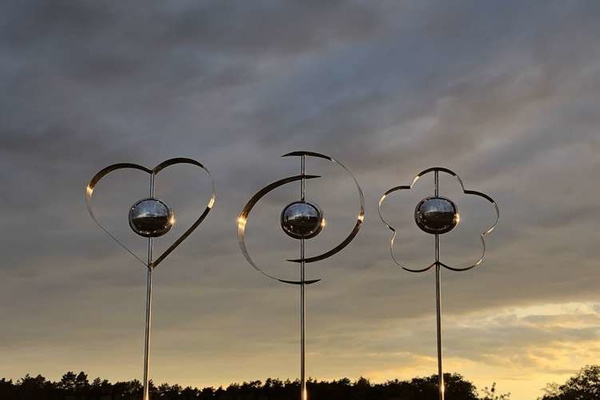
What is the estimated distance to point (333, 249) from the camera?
11352 millimetres

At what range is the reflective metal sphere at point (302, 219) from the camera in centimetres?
1066

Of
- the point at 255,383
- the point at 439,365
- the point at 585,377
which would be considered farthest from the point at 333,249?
the point at 585,377

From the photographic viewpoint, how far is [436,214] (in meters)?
11.3

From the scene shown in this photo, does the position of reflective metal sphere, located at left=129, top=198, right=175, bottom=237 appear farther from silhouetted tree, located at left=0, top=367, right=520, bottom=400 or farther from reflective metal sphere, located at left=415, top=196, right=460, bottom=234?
silhouetted tree, located at left=0, top=367, right=520, bottom=400

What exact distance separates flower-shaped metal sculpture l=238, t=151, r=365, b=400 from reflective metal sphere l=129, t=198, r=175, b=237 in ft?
2.77

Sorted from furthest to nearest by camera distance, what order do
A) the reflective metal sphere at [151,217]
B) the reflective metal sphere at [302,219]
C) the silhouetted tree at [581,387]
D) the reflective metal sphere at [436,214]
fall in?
1. the silhouetted tree at [581,387]
2. the reflective metal sphere at [436,214]
3. the reflective metal sphere at [151,217]
4. the reflective metal sphere at [302,219]

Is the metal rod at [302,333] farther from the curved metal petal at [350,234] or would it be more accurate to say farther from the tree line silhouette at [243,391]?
the tree line silhouette at [243,391]

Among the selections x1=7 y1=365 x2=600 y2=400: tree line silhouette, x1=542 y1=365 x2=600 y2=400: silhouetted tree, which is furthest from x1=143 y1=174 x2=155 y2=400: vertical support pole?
x1=542 y1=365 x2=600 y2=400: silhouetted tree

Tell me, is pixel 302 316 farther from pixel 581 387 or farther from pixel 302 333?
pixel 581 387

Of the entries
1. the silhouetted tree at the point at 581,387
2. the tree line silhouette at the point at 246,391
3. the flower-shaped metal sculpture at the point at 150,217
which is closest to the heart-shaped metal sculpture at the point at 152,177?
the flower-shaped metal sculpture at the point at 150,217

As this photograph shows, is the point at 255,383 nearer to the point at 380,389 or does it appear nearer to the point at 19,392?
the point at 380,389

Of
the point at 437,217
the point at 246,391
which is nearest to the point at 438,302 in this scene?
the point at 437,217

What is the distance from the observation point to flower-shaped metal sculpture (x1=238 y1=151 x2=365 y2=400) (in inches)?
420

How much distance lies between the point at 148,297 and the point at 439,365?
344cm
